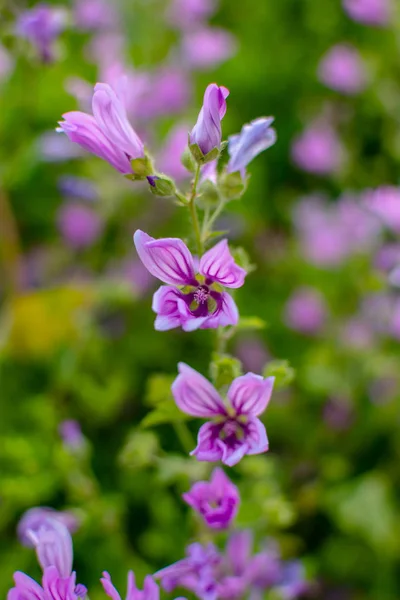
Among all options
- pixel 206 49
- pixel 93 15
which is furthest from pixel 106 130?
pixel 93 15

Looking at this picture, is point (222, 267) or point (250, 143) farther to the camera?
point (250, 143)

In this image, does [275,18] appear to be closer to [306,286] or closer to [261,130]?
[306,286]

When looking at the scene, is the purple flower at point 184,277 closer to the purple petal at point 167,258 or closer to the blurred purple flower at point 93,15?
the purple petal at point 167,258

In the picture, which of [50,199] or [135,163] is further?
[50,199]

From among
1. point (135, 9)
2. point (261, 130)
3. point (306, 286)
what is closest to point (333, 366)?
point (306, 286)

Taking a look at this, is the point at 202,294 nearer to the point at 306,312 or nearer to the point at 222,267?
the point at 222,267

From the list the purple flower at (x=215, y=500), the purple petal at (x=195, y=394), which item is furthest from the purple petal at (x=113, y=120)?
the purple flower at (x=215, y=500)
